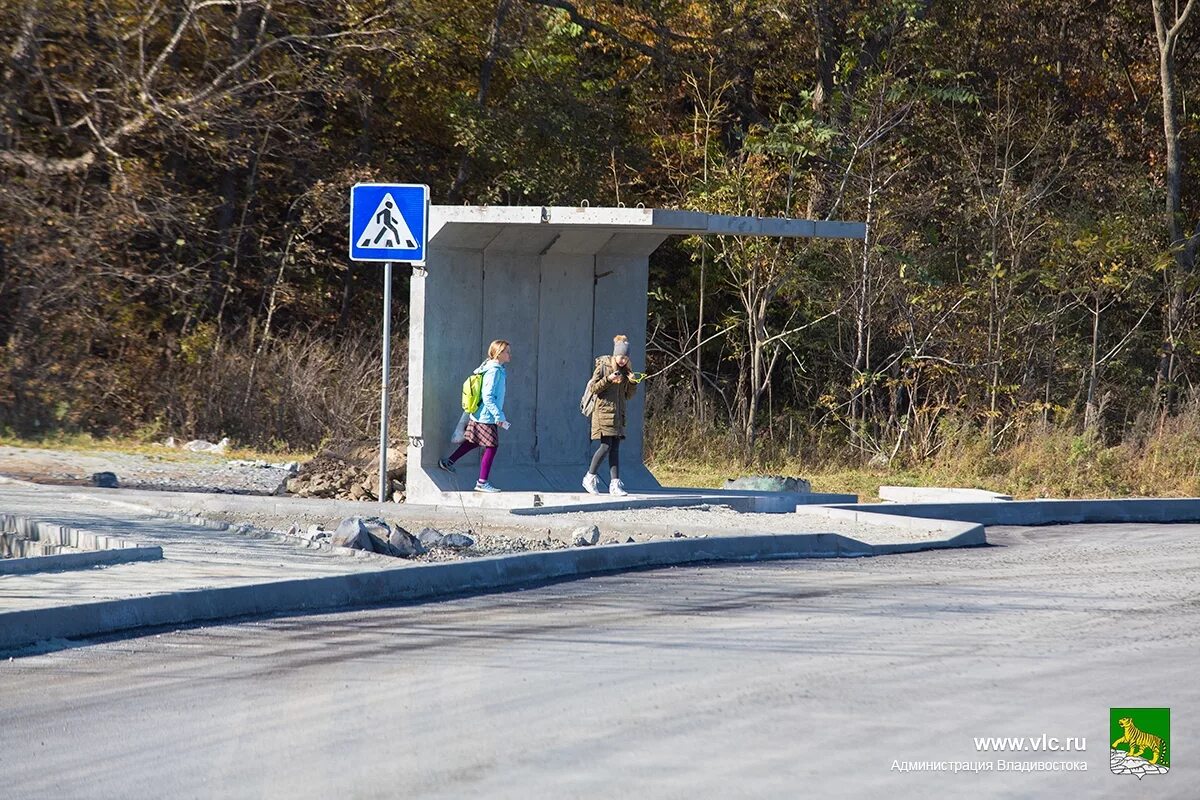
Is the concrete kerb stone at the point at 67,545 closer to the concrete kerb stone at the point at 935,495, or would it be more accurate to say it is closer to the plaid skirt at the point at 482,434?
the plaid skirt at the point at 482,434

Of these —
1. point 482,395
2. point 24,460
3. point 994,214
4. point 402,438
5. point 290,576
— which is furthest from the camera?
point 994,214

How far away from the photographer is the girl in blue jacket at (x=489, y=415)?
15.8 m

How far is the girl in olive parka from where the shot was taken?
16609 mm

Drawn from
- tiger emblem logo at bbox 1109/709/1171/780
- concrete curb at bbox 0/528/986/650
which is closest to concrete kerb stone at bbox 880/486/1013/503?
concrete curb at bbox 0/528/986/650

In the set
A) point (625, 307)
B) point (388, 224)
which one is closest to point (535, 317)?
point (625, 307)

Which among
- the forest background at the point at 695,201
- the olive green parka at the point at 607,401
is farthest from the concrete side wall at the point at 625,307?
the forest background at the point at 695,201

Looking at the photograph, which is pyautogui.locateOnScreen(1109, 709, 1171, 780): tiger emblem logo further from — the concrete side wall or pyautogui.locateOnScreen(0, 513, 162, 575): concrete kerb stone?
the concrete side wall

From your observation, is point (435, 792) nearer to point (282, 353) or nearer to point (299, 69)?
point (282, 353)

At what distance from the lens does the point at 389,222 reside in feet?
46.0

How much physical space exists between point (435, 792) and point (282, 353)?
19.7 m

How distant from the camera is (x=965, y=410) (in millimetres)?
25828

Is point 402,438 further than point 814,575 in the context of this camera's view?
Yes

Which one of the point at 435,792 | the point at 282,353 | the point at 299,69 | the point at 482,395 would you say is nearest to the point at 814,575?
the point at 482,395

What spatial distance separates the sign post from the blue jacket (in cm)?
182
